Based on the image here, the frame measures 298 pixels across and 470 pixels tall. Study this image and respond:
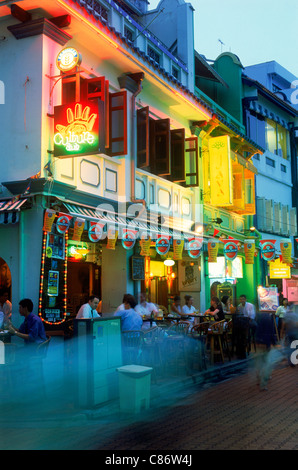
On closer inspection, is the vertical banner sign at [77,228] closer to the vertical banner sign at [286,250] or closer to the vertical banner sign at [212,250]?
the vertical banner sign at [212,250]

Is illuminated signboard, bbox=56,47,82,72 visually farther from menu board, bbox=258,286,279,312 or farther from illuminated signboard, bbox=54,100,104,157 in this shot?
menu board, bbox=258,286,279,312

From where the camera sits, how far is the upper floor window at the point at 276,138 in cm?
2683

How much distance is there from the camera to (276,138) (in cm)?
2748

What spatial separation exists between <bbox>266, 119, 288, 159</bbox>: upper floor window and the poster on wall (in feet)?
32.8

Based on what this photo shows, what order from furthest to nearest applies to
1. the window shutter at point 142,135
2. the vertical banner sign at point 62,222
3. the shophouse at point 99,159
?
1. the window shutter at point 142,135
2. the shophouse at point 99,159
3. the vertical banner sign at point 62,222

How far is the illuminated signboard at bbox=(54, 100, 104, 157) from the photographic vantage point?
1097 centimetres

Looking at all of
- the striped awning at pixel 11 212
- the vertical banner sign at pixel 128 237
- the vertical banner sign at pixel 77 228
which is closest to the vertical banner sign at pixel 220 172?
the vertical banner sign at pixel 128 237

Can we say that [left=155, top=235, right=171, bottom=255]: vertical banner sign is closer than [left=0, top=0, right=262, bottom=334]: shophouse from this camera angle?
No

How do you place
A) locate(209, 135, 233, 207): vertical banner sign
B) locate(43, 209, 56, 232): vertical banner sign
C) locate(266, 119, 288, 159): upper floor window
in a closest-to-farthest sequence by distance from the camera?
locate(43, 209, 56, 232): vertical banner sign, locate(209, 135, 233, 207): vertical banner sign, locate(266, 119, 288, 159): upper floor window

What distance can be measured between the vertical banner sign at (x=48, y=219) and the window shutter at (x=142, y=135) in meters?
4.50

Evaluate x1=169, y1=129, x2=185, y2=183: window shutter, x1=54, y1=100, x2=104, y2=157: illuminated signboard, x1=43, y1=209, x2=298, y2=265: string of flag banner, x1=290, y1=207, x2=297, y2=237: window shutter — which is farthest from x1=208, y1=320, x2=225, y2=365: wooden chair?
x1=290, y1=207, x2=297, y2=237: window shutter
